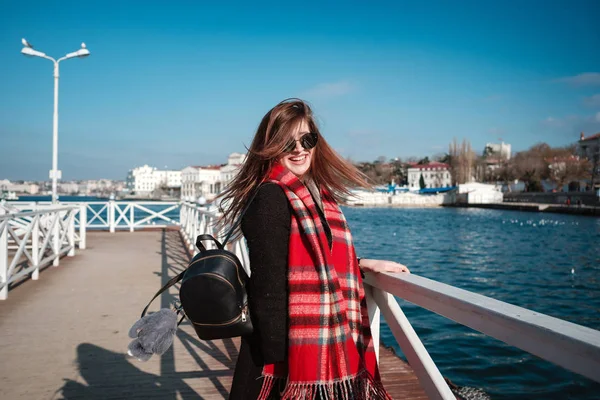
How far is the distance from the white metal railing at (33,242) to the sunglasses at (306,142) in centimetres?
465

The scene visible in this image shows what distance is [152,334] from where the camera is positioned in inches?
58.2

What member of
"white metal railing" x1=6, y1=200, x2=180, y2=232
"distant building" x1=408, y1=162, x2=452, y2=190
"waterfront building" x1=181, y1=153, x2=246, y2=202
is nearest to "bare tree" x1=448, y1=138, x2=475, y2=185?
"distant building" x1=408, y1=162, x2=452, y2=190

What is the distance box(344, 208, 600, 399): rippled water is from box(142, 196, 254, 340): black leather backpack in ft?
15.7

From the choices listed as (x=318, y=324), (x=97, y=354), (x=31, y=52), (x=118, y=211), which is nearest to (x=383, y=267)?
(x=318, y=324)

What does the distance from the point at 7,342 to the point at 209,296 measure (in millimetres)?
3606

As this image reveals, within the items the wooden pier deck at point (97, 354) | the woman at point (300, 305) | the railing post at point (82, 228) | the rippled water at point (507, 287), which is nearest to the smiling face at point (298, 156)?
the woman at point (300, 305)

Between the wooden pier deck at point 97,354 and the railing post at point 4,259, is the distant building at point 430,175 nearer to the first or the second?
the wooden pier deck at point 97,354

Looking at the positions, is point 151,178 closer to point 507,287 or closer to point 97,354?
point 507,287

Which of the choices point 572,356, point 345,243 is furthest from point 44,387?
point 572,356

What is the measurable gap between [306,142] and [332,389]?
810 mm

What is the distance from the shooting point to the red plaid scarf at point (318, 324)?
1295 millimetres

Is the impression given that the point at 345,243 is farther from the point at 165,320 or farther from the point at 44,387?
the point at 44,387

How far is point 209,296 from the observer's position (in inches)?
50.6

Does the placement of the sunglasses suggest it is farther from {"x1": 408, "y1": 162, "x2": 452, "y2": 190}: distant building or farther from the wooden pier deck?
{"x1": 408, "y1": 162, "x2": 452, "y2": 190}: distant building
